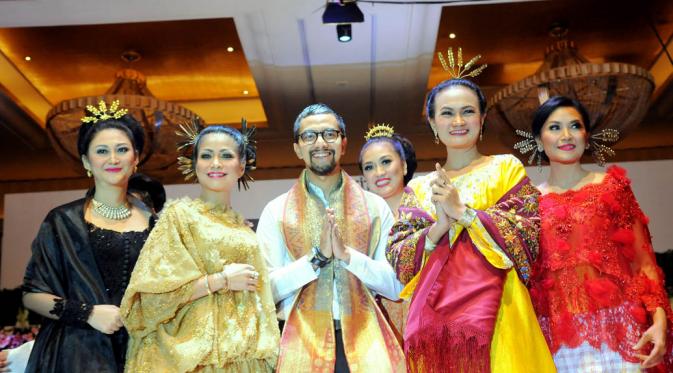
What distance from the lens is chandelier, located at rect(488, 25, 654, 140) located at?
639 cm

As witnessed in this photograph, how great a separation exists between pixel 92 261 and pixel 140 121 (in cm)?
354

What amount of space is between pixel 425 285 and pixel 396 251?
24 centimetres

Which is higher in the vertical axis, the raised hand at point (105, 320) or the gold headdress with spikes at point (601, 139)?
the gold headdress with spikes at point (601, 139)

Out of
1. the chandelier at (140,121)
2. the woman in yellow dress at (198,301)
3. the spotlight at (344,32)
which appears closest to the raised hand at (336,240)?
the woman in yellow dress at (198,301)

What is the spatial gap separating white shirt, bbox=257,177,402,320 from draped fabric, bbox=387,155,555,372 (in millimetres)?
245

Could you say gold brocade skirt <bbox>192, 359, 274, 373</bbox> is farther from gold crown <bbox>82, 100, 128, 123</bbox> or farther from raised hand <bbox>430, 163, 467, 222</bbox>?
gold crown <bbox>82, 100, 128, 123</bbox>

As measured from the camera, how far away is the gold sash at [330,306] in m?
3.06

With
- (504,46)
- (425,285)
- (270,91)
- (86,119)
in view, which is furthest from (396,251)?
(504,46)

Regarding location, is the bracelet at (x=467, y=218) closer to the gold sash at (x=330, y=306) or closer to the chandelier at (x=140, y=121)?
the gold sash at (x=330, y=306)

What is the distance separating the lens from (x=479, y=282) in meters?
2.72

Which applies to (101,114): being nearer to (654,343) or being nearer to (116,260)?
(116,260)

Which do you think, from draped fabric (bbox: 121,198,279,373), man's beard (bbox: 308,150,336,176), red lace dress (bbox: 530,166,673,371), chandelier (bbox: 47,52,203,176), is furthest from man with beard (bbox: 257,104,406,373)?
chandelier (bbox: 47,52,203,176)

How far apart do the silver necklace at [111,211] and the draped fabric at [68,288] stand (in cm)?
8

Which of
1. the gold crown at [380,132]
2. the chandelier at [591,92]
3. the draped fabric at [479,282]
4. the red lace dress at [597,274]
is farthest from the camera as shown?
the chandelier at [591,92]
